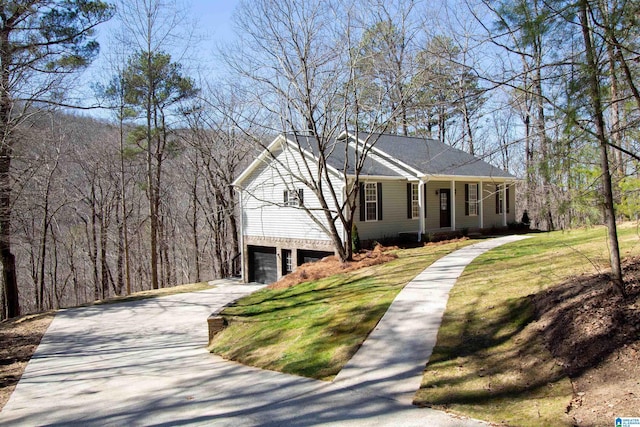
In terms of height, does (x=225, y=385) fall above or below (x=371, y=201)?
below

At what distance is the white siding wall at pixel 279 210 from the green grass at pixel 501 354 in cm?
927

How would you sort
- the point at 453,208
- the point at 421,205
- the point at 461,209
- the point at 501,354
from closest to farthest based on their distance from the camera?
1. the point at 501,354
2. the point at 421,205
3. the point at 453,208
4. the point at 461,209

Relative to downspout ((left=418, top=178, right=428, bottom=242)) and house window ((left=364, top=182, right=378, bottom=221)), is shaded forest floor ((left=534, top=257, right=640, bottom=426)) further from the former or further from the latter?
downspout ((left=418, top=178, right=428, bottom=242))

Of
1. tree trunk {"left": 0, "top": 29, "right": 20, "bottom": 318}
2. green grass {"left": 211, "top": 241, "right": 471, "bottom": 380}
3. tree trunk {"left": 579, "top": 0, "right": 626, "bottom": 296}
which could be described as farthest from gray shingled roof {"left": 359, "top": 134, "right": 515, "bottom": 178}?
tree trunk {"left": 0, "top": 29, "right": 20, "bottom": 318}

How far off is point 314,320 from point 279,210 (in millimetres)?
11385

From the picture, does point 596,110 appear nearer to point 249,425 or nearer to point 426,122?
point 249,425

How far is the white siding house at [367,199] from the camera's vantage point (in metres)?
17.7

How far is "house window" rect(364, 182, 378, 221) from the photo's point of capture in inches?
692

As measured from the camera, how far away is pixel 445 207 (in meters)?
21.0

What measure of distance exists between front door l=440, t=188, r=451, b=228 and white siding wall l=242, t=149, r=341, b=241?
19.4 ft

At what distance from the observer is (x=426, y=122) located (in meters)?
31.7

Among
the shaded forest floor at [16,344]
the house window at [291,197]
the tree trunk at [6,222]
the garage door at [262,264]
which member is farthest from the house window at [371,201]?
the tree trunk at [6,222]

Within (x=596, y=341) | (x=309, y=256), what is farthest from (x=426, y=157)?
(x=596, y=341)

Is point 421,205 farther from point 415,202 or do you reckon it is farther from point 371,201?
point 371,201
